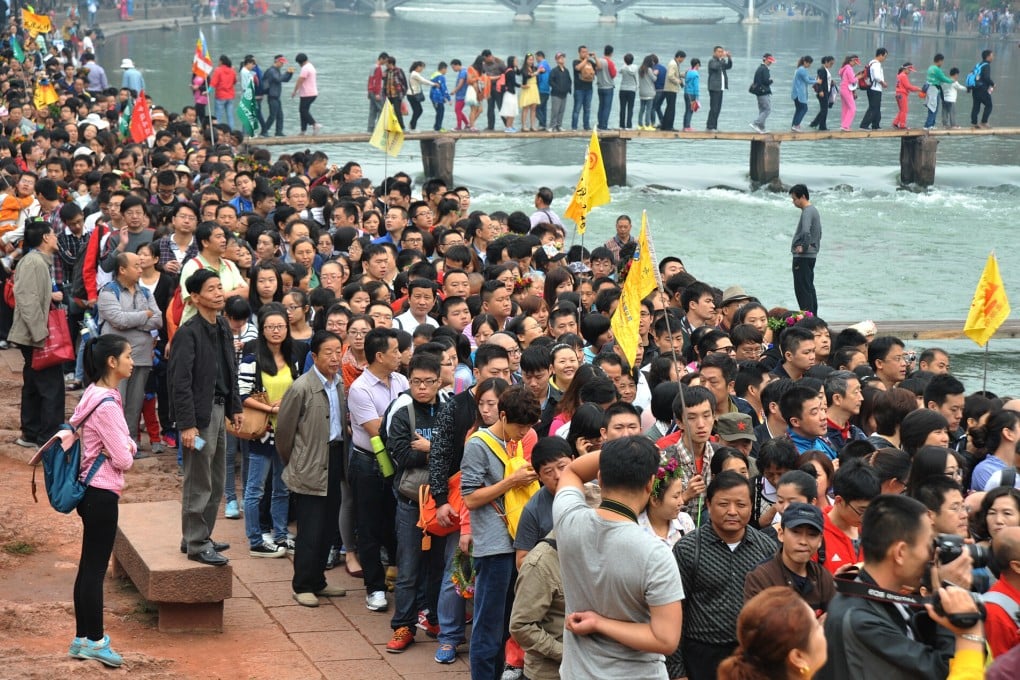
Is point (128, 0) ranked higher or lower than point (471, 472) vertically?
higher

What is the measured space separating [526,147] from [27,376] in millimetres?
24450

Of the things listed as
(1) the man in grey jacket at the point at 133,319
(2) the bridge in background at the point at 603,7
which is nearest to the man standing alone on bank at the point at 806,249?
(1) the man in grey jacket at the point at 133,319

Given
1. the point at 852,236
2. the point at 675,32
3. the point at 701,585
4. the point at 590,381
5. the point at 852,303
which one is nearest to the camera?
the point at 701,585

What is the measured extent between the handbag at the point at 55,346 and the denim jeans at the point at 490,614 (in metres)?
4.40

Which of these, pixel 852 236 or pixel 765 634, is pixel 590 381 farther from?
pixel 852 236

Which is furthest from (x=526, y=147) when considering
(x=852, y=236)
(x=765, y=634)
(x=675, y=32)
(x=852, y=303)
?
(x=675, y=32)

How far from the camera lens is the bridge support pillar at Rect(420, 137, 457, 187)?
2611cm

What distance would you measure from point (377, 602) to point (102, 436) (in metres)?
1.75

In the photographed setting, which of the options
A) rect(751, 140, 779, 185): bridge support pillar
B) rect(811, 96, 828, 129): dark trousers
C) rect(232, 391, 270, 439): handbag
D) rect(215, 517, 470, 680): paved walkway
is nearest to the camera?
rect(215, 517, 470, 680): paved walkway

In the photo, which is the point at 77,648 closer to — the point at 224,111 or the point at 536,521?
the point at 536,521

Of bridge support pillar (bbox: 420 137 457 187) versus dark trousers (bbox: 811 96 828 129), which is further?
bridge support pillar (bbox: 420 137 457 187)

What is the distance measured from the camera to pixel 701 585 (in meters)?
4.96

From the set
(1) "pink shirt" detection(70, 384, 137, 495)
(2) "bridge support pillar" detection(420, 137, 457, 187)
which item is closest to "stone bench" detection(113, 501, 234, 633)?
(1) "pink shirt" detection(70, 384, 137, 495)

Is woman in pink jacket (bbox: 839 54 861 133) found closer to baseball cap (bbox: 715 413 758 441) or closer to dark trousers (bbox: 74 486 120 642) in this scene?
baseball cap (bbox: 715 413 758 441)
